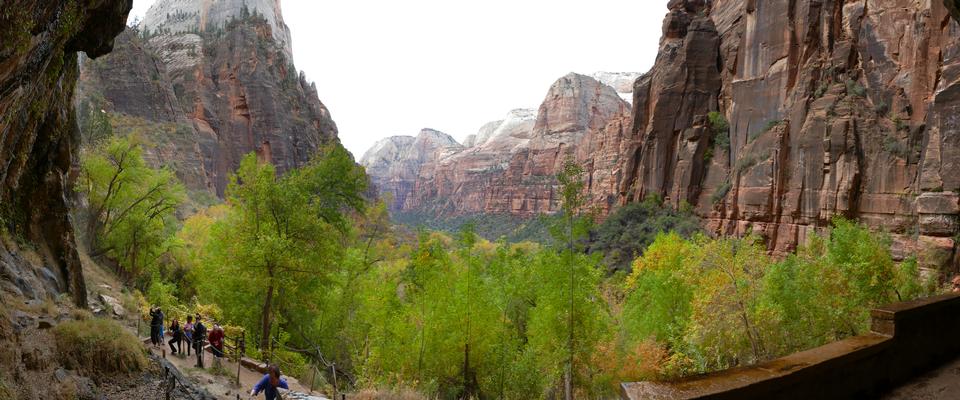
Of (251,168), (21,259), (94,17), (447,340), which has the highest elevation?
Result: (94,17)

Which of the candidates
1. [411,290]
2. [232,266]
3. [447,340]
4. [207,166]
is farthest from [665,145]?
[207,166]

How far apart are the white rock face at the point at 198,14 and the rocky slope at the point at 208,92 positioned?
22cm

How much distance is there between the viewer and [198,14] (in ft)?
330

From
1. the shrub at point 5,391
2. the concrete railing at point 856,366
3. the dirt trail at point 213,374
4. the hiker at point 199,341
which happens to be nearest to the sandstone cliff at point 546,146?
the dirt trail at point 213,374

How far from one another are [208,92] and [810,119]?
85.2m

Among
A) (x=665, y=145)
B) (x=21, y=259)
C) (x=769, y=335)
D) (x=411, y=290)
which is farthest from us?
(x=665, y=145)

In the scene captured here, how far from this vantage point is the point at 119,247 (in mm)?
24547

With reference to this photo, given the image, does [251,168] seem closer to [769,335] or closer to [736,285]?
[736,285]

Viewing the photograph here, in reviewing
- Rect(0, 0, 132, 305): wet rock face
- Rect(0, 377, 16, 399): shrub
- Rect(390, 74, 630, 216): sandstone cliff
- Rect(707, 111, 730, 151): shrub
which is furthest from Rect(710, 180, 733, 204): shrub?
Rect(390, 74, 630, 216): sandstone cliff

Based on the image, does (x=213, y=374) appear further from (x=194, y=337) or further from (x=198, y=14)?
(x=198, y=14)

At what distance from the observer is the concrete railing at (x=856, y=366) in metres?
3.25

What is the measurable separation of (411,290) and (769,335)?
1476 cm

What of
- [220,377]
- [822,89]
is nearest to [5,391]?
[220,377]

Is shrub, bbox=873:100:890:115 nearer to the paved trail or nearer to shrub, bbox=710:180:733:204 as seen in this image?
shrub, bbox=710:180:733:204
